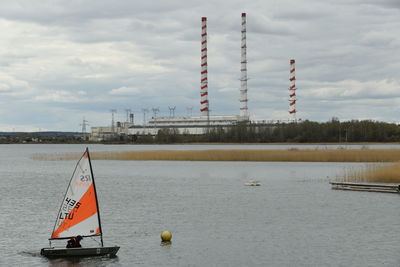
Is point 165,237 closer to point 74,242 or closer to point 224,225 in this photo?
point 74,242

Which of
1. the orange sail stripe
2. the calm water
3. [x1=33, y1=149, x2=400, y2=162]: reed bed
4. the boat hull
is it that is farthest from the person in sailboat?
[x1=33, y1=149, x2=400, y2=162]: reed bed

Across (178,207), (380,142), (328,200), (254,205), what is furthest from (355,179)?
(380,142)

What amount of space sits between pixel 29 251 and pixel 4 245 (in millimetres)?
2232

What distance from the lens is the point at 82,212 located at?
2981 cm

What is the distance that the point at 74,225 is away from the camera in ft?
97.6

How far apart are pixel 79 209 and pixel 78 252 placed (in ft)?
6.21

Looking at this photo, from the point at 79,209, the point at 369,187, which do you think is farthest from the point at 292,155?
the point at 79,209

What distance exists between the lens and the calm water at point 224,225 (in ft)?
98.0

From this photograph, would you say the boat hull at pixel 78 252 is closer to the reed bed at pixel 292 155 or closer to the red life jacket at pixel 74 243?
the red life jacket at pixel 74 243

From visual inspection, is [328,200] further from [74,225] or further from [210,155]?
[210,155]

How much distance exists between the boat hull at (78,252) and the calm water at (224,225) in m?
0.40

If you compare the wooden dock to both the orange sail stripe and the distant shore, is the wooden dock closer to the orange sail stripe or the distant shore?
the distant shore

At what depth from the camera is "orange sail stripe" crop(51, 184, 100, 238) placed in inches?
1164

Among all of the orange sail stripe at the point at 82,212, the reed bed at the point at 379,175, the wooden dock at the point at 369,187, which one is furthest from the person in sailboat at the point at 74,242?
the reed bed at the point at 379,175
